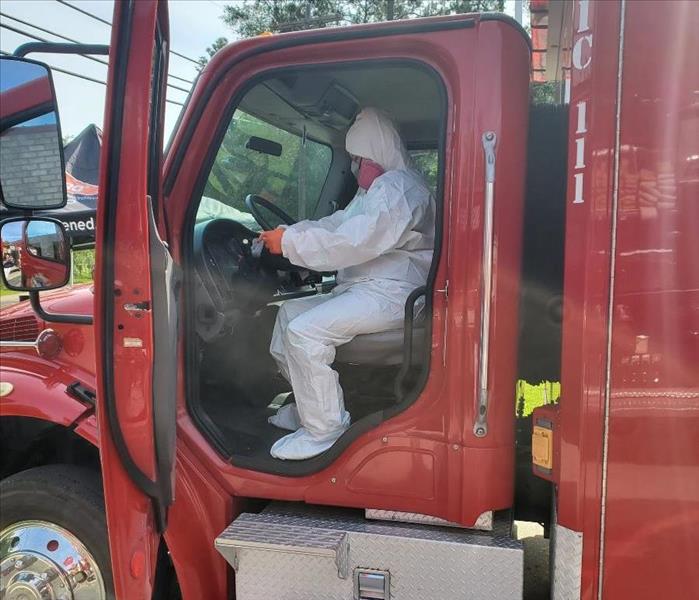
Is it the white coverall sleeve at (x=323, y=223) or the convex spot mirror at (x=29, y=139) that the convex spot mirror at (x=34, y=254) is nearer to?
the convex spot mirror at (x=29, y=139)

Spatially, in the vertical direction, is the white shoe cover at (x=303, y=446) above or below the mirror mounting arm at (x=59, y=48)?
below

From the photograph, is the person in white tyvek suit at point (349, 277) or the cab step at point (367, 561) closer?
the cab step at point (367, 561)

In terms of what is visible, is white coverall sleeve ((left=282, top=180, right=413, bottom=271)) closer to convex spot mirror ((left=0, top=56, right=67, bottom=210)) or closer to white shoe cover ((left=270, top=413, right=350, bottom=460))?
white shoe cover ((left=270, top=413, right=350, bottom=460))

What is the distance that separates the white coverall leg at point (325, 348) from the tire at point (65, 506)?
653 mm

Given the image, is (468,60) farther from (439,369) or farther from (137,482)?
(137,482)

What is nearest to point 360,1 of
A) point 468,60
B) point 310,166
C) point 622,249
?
point 310,166

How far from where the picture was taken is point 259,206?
2.72 m

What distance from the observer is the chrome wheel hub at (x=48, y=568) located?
2.10 meters

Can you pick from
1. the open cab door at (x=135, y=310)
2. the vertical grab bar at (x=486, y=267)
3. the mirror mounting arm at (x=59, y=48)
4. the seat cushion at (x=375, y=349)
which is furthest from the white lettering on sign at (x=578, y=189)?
the mirror mounting arm at (x=59, y=48)

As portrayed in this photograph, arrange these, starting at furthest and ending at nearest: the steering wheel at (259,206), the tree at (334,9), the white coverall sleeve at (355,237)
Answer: the tree at (334,9) < the steering wheel at (259,206) < the white coverall sleeve at (355,237)

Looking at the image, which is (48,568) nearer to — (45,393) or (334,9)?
(45,393)

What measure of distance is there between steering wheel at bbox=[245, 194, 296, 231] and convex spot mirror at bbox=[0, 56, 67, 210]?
3.09ft

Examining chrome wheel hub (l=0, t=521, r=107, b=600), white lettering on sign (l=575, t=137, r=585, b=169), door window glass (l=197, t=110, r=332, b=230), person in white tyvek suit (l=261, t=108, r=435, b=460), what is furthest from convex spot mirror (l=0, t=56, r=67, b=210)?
white lettering on sign (l=575, t=137, r=585, b=169)

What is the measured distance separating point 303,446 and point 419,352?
1.68ft
